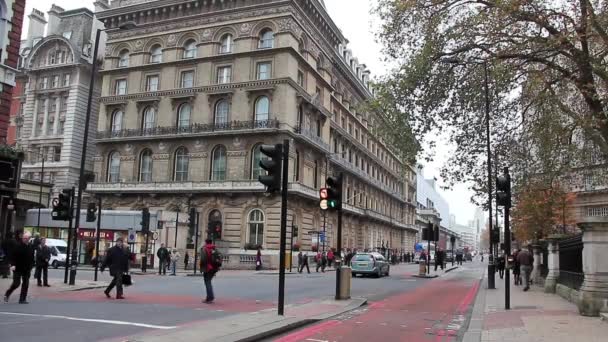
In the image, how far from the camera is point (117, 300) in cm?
1595

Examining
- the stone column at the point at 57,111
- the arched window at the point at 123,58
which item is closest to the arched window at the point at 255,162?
the arched window at the point at 123,58

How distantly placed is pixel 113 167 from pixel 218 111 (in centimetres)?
1263

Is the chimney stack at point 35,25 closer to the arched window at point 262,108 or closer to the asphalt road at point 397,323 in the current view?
the arched window at point 262,108

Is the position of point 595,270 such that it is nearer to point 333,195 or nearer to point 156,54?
point 333,195

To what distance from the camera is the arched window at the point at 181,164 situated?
1981 inches

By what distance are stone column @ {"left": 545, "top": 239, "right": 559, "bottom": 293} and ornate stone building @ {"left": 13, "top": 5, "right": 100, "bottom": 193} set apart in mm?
49276

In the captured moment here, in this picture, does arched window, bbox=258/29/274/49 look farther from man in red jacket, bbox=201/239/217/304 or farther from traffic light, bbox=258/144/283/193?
traffic light, bbox=258/144/283/193

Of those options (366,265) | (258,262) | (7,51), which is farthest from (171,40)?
(7,51)

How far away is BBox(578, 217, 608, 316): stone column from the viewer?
13.2m

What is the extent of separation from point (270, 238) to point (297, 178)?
6.32m

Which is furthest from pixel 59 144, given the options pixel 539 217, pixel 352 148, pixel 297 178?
pixel 539 217

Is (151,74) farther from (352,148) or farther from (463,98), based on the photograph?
(463,98)

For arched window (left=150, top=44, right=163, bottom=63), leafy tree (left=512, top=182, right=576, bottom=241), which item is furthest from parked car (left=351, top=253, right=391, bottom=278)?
arched window (left=150, top=44, right=163, bottom=63)

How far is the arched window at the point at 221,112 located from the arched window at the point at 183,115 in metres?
2.75
